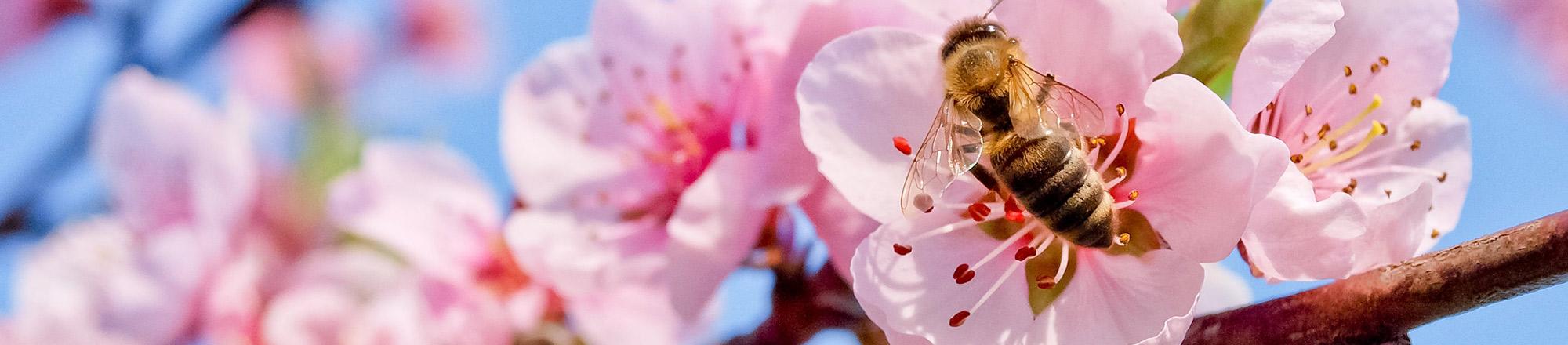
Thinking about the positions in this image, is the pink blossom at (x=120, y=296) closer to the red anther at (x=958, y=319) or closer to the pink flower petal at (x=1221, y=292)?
the red anther at (x=958, y=319)

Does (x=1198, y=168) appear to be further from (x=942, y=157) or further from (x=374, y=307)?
(x=374, y=307)

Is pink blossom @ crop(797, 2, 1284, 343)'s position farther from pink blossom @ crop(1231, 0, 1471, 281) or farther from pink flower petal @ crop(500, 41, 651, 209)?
pink flower petal @ crop(500, 41, 651, 209)

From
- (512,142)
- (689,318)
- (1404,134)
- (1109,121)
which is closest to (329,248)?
(512,142)

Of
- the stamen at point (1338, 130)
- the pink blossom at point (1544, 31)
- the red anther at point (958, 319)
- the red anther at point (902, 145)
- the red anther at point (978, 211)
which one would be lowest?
the pink blossom at point (1544, 31)

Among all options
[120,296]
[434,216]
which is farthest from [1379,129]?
[120,296]

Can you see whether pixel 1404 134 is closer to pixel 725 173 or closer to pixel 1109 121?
pixel 1109 121

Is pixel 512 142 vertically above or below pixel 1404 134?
above

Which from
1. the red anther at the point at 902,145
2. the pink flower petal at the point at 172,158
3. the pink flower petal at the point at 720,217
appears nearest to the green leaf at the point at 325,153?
the pink flower petal at the point at 172,158
